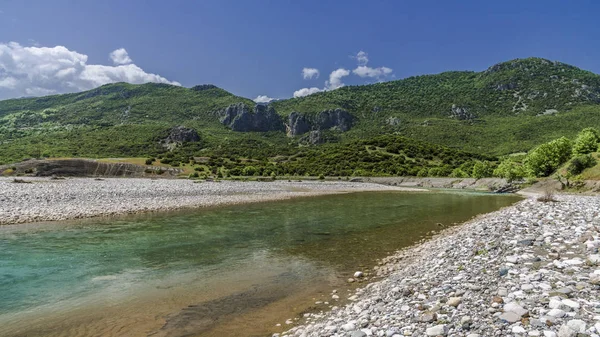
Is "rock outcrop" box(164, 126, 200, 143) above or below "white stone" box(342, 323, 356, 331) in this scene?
above

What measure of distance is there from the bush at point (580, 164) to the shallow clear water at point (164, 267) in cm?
4297

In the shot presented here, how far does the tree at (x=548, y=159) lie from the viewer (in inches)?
2680

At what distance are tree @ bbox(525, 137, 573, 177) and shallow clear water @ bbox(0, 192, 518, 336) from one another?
187 ft

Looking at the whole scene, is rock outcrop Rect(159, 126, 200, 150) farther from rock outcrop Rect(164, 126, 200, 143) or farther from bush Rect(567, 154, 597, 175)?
bush Rect(567, 154, 597, 175)

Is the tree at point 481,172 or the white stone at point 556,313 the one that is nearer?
the white stone at point 556,313

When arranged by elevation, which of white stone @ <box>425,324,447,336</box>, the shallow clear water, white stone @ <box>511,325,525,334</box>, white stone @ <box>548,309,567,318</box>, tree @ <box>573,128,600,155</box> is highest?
tree @ <box>573,128,600,155</box>

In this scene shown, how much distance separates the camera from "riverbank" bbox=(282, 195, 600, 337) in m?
5.70

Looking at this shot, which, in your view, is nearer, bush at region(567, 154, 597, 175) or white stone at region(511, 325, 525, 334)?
white stone at region(511, 325, 525, 334)

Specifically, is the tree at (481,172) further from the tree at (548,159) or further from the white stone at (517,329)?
the white stone at (517,329)

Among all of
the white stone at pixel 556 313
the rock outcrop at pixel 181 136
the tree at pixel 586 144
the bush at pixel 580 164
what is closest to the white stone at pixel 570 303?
the white stone at pixel 556 313

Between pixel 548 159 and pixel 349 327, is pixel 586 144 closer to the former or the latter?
pixel 548 159

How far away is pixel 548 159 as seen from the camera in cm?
6850

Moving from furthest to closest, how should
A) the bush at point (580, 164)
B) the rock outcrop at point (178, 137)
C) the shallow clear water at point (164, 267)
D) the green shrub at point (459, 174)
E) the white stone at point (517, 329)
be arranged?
the rock outcrop at point (178, 137), the green shrub at point (459, 174), the bush at point (580, 164), the shallow clear water at point (164, 267), the white stone at point (517, 329)

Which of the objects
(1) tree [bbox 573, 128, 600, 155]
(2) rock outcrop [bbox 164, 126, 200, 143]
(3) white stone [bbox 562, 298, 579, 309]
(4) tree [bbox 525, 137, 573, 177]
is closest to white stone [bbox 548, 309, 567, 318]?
(3) white stone [bbox 562, 298, 579, 309]
